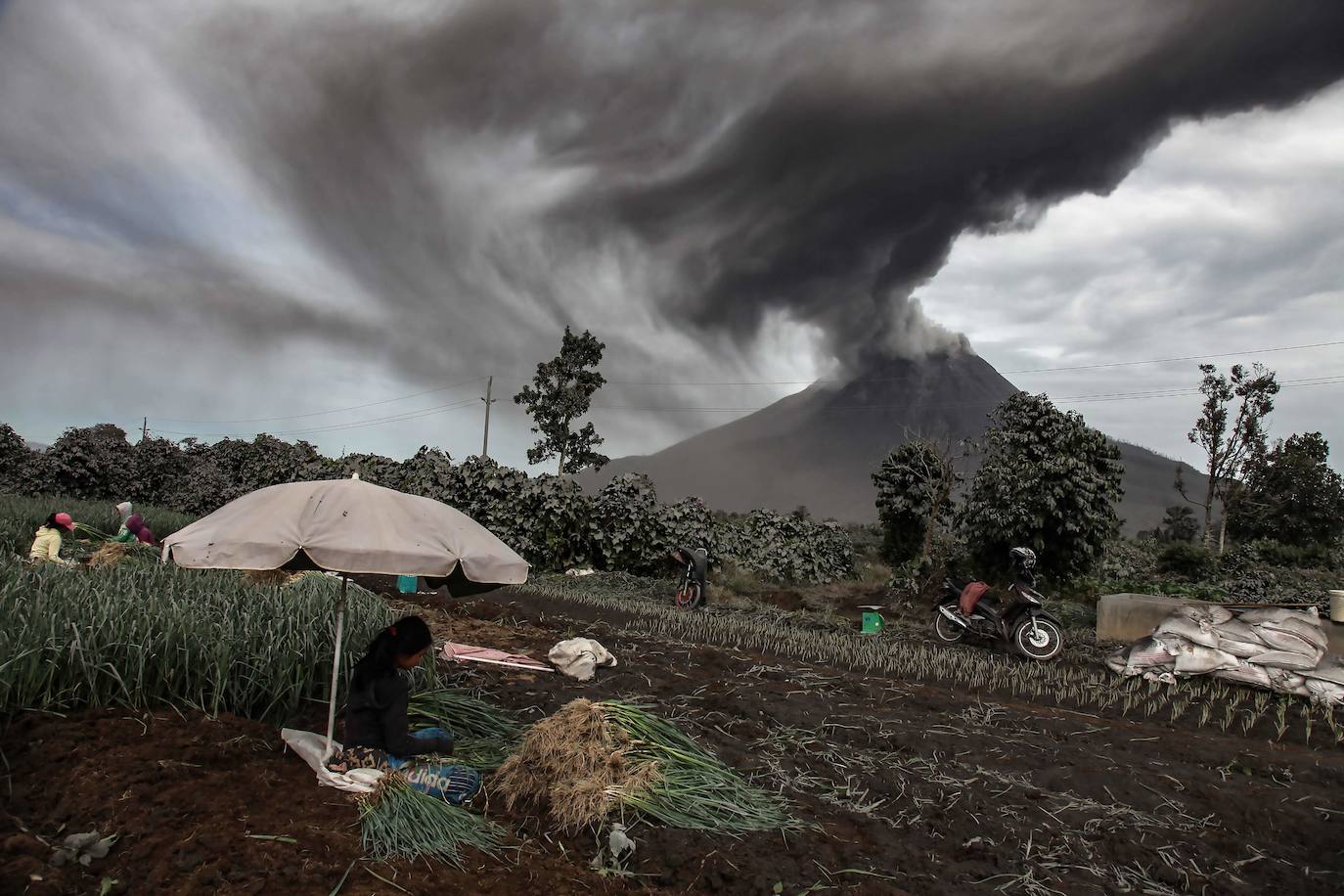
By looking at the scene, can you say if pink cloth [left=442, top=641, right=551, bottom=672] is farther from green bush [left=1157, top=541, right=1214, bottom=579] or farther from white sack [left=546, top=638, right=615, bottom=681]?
green bush [left=1157, top=541, right=1214, bottom=579]

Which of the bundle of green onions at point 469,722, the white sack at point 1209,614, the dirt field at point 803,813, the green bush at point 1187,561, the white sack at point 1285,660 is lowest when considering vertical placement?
the dirt field at point 803,813

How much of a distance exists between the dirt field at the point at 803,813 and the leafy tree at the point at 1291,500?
93.6 feet

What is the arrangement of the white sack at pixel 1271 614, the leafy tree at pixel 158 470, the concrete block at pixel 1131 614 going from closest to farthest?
the white sack at pixel 1271 614 → the concrete block at pixel 1131 614 → the leafy tree at pixel 158 470

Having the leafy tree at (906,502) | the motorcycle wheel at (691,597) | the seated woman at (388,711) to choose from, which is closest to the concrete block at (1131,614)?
the motorcycle wheel at (691,597)

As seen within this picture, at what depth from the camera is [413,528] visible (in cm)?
382

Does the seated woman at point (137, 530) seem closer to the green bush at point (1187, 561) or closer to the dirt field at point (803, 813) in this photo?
the dirt field at point (803, 813)

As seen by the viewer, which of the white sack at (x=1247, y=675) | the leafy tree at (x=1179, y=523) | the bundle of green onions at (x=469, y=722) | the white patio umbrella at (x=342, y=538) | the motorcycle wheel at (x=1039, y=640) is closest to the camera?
the white patio umbrella at (x=342, y=538)

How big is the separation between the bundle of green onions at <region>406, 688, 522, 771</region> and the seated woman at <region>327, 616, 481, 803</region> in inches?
14.6

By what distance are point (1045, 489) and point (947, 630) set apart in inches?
202

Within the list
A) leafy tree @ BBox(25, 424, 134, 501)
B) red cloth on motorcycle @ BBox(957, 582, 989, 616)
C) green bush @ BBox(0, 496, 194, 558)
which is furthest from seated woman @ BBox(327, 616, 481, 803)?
leafy tree @ BBox(25, 424, 134, 501)

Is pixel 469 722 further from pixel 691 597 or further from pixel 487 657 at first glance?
pixel 691 597

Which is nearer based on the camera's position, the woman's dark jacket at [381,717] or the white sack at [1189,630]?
the woman's dark jacket at [381,717]

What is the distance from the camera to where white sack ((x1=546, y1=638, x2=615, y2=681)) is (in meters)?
6.28

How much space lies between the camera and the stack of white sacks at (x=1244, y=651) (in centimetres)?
784
